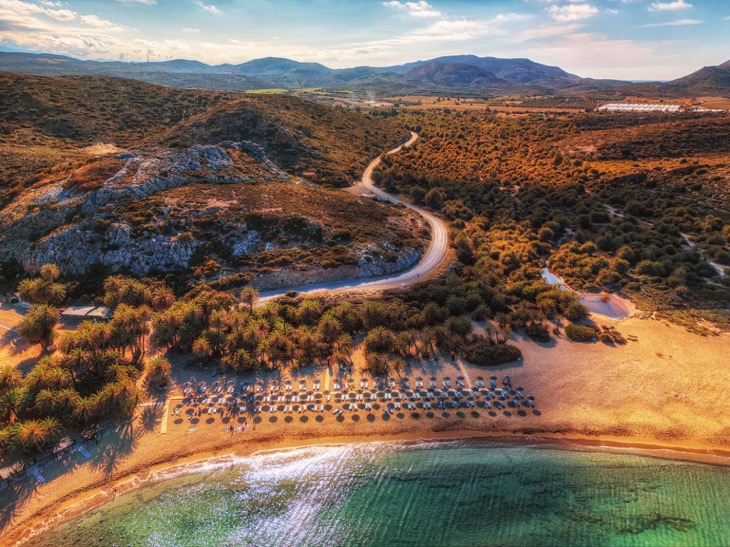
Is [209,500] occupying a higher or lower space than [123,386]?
lower

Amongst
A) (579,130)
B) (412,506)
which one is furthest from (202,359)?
(579,130)

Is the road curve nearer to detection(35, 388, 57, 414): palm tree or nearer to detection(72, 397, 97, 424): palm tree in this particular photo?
detection(72, 397, 97, 424): palm tree

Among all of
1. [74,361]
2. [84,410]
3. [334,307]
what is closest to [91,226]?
[74,361]

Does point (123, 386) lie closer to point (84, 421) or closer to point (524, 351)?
point (84, 421)

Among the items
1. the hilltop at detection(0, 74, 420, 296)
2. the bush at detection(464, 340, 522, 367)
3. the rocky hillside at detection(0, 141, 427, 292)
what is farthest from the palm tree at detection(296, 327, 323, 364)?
the bush at detection(464, 340, 522, 367)

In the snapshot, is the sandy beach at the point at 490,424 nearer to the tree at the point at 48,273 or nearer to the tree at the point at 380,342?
the tree at the point at 380,342

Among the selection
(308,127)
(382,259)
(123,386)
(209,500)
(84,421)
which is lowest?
(209,500)
